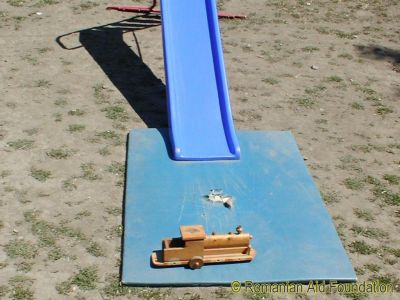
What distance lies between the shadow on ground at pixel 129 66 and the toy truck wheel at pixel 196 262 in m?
2.67

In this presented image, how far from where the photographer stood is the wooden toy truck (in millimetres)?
5289

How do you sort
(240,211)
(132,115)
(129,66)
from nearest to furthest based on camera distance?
(240,211)
(132,115)
(129,66)

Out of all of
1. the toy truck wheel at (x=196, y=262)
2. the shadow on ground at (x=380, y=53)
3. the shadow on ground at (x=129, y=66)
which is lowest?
the shadow on ground at (x=380, y=53)

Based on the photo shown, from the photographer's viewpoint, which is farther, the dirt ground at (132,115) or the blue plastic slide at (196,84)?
the blue plastic slide at (196,84)

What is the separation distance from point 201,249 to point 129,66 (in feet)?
14.5

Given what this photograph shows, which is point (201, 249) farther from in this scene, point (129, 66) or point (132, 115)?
point (129, 66)

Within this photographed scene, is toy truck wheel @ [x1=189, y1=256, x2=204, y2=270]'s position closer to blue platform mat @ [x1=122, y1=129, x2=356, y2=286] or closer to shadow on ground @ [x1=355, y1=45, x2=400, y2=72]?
blue platform mat @ [x1=122, y1=129, x2=356, y2=286]

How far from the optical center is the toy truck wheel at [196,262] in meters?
5.35

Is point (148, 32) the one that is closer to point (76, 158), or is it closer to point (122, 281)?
point (76, 158)

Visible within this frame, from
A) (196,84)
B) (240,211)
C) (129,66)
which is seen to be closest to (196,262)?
(240,211)

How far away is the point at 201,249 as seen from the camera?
5.33 m

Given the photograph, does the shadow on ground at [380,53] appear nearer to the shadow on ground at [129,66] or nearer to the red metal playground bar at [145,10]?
the red metal playground bar at [145,10]

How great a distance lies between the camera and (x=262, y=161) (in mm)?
7016

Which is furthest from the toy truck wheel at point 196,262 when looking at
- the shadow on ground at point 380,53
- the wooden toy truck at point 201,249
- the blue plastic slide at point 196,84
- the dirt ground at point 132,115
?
the shadow on ground at point 380,53
